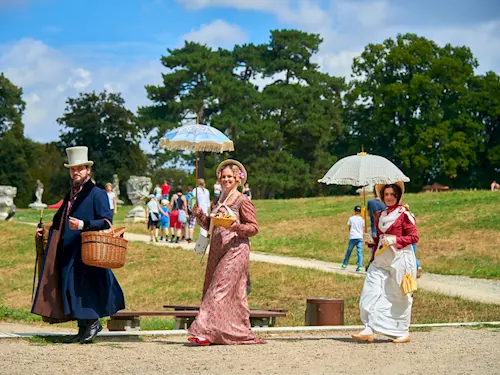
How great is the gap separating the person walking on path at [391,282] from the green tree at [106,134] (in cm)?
5953

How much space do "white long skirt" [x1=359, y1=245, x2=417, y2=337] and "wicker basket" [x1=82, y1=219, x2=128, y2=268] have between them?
2.82 meters

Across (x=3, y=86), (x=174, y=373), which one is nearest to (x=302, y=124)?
(x=3, y=86)

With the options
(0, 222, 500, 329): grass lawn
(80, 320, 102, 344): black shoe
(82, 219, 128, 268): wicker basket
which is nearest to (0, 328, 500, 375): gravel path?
(80, 320, 102, 344): black shoe

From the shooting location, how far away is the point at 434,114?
6072 centimetres

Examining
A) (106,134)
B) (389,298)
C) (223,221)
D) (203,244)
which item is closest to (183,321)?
(203,244)

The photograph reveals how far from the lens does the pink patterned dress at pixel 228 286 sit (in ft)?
32.0

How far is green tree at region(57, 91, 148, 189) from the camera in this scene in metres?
70.1

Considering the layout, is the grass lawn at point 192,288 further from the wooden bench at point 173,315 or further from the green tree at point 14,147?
the green tree at point 14,147

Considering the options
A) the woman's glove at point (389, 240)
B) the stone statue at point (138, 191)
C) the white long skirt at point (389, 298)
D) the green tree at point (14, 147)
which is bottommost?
the white long skirt at point (389, 298)

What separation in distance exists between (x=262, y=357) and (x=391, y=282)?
225 cm

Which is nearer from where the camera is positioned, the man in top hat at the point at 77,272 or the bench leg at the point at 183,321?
the man in top hat at the point at 77,272

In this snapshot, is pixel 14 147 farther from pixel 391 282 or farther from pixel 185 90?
pixel 391 282

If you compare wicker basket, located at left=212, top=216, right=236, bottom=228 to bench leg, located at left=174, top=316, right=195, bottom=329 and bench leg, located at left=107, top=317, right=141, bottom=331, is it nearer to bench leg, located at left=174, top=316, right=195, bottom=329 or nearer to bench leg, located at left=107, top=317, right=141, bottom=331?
bench leg, located at left=174, top=316, right=195, bottom=329

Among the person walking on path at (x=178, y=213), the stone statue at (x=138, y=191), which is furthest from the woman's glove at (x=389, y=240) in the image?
the stone statue at (x=138, y=191)
